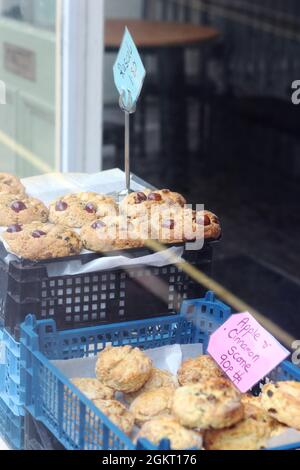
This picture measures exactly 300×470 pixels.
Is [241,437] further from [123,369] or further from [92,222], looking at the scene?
[92,222]

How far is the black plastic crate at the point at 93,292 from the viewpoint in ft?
6.25

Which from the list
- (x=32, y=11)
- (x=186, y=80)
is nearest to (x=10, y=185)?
(x=32, y=11)

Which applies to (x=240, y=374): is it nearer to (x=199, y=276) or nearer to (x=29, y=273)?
(x=199, y=276)

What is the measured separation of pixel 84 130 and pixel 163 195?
6.28ft

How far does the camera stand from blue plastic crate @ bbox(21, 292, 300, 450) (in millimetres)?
1604

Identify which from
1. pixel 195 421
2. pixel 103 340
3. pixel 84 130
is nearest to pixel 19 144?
pixel 84 130

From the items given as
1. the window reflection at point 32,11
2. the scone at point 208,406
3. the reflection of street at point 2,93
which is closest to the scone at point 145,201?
the scone at point 208,406

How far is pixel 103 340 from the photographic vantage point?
1.97 metres

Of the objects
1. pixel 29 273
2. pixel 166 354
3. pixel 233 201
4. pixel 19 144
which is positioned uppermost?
pixel 29 273

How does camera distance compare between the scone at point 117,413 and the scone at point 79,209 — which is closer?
the scone at point 117,413

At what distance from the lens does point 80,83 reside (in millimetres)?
4023

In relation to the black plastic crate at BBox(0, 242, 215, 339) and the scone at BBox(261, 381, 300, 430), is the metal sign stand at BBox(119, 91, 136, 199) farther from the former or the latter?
the scone at BBox(261, 381, 300, 430)

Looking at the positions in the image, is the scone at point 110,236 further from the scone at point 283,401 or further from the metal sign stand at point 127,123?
the scone at point 283,401

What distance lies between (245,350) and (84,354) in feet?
1.15
